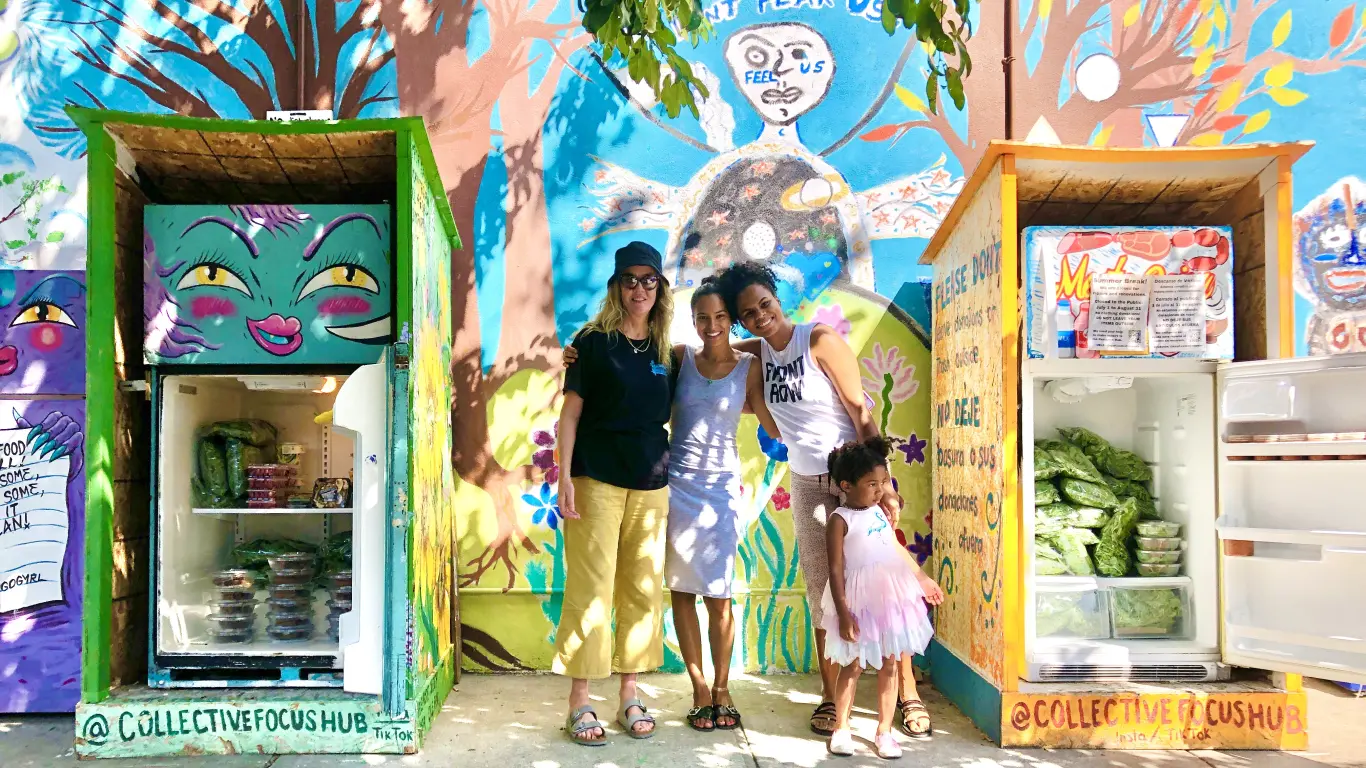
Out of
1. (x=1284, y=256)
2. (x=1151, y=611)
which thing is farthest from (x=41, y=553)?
(x=1284, y=256)

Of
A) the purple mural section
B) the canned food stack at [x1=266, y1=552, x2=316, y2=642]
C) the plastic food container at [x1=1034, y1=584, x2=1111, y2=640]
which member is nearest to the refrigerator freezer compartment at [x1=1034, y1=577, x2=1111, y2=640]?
the plastic food container at [x1=1034, y1=584, x2=1111, y2=640]

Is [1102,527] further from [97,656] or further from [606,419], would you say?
[97,656]

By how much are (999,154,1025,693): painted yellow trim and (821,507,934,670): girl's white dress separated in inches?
14.1

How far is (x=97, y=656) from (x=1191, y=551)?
471cm

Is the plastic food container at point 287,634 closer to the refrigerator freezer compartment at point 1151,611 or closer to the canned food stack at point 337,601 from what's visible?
the canned food stack at point 337,601

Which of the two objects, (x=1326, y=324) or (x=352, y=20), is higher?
(x=352, y=20)

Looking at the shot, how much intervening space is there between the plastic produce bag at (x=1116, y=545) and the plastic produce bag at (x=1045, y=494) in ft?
0.86

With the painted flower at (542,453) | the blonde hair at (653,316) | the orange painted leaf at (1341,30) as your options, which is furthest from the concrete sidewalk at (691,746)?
the orange painted leaf at (1341,30)

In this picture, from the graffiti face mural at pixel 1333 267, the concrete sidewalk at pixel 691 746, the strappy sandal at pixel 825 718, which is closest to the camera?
the concrete sidewalk at pixel 691 746

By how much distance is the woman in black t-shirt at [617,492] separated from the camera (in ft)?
12.4

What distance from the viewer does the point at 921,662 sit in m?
4.81

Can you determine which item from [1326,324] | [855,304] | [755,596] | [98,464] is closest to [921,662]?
[755,596]

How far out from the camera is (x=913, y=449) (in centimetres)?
489

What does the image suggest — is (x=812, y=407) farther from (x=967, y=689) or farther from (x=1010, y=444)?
(x=967, y=689)
